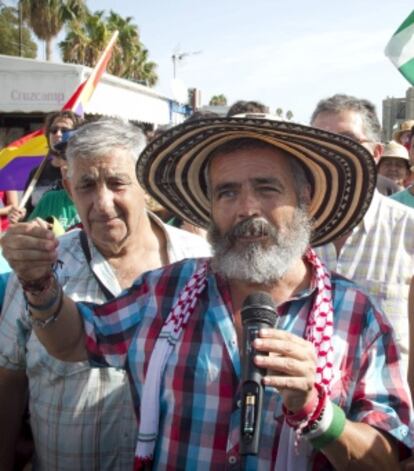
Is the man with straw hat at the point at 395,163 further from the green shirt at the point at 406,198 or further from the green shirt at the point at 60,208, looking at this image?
the green shirt at the point at 60,208

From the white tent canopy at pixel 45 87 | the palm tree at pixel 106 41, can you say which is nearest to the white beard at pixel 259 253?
the white tent canopy at pixel 45 87

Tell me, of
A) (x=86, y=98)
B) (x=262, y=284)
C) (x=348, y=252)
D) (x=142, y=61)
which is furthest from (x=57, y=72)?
(x=142, y=61)

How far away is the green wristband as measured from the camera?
1730 mm

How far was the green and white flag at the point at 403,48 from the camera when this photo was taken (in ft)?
12.4

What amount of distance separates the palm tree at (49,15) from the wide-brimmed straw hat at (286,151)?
38.2 m

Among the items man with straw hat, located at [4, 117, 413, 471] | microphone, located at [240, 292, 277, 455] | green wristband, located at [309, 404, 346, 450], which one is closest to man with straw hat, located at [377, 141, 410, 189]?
man with straw hat, located at [4, 117, 413, 471]

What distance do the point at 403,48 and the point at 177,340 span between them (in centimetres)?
258

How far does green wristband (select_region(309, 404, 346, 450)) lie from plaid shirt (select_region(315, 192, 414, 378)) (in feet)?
4.46

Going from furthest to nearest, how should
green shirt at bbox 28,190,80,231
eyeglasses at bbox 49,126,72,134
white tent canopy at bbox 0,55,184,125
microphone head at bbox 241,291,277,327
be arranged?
white tent canopy at bbox 0,55,184,125, eyeglasses at bbox 49,126,72,134, green shirt at bbox 28,190,80,231, microphone head at bbox 241,291,277,327

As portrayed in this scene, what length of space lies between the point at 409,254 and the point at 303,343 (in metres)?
1.75

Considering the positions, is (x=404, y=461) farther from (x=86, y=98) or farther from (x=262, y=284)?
(x=86, y=98)

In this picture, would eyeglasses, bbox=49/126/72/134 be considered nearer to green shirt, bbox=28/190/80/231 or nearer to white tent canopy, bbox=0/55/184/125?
green shirt, bbox=28/190/80/231

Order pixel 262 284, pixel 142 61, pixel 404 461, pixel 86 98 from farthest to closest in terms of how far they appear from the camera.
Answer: pixel 142 61, pixel 86 98, pixel 262 284, pixel 404 461

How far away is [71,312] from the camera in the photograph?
2232 millimetres
